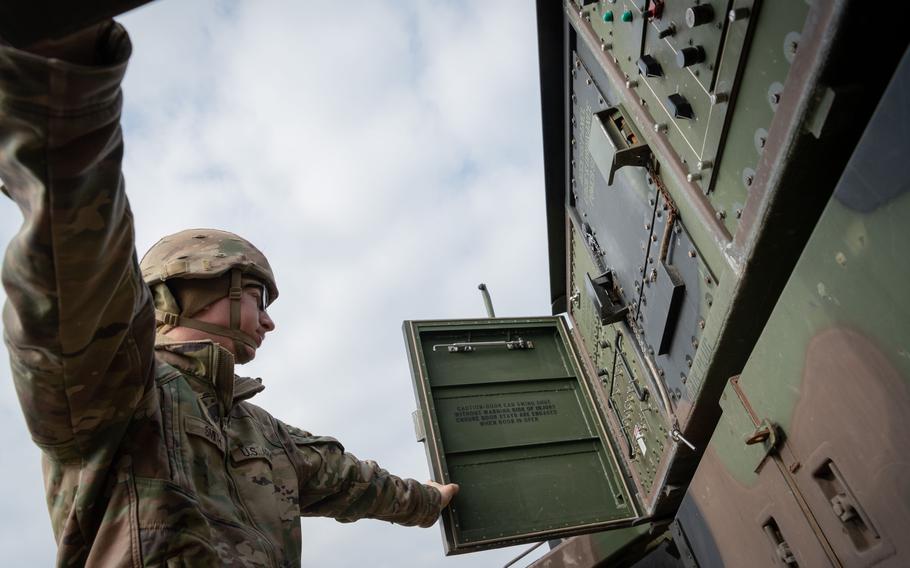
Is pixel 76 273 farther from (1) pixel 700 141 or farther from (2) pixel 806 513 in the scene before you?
(1) pixel 700 141

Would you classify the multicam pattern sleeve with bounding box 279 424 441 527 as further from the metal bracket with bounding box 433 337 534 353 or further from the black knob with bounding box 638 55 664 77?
the black knob with bounding box 638 55 664 77

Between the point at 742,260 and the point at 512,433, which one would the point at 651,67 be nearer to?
the point at 742,260

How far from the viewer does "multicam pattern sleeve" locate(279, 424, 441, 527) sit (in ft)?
10.9

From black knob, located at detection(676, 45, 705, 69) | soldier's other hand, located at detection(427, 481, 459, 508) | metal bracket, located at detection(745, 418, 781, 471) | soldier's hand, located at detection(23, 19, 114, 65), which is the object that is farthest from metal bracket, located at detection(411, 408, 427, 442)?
soldier's hand, located at detection(23, 19, 114, 65)

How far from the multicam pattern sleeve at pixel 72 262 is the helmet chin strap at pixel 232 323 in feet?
2.79

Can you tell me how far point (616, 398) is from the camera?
4.84 m

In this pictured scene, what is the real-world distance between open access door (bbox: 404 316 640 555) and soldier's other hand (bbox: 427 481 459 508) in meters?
0.08

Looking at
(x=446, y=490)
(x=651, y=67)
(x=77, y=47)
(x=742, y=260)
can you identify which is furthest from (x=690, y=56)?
(x=446, y=490)

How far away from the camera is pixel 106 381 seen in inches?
70.8

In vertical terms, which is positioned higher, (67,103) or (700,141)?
(700,141)

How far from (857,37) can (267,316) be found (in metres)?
2.57

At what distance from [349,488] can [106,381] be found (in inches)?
76.7

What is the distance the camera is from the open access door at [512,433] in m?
4.27

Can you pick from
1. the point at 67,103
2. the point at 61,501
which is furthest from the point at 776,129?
the point at 61,501
